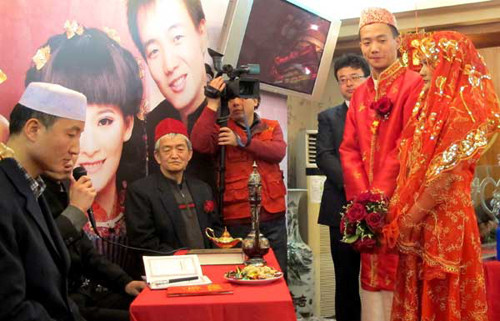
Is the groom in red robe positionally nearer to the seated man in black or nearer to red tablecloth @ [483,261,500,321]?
red tablecloth @ [483,261,500,321]

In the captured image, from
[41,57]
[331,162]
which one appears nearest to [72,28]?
[41,57]

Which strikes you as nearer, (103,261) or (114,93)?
(103,261)

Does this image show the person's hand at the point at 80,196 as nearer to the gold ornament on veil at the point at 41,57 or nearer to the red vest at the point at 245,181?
the gold ornament on veil at the point at 41,57

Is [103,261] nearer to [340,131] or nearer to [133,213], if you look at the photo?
[133,213]

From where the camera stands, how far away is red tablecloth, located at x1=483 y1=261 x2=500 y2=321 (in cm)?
270

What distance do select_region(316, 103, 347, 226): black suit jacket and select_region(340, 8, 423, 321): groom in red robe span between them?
1.60 feet

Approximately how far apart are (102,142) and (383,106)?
4.74ft

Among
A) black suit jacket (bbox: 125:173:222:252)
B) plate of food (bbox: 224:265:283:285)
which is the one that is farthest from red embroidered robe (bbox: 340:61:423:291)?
black suit jacket (bbox: 125:173:222:252)

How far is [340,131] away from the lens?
10.4 ft

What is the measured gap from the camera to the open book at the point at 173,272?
1.72 metres

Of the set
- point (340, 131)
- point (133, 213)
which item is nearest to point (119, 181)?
point (133, 213)

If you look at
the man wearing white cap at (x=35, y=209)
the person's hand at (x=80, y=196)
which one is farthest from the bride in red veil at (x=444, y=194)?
the man wearing white cap at (x=35, y=209)

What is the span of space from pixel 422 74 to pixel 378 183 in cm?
49

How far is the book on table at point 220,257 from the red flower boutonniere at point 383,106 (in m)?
0.89
